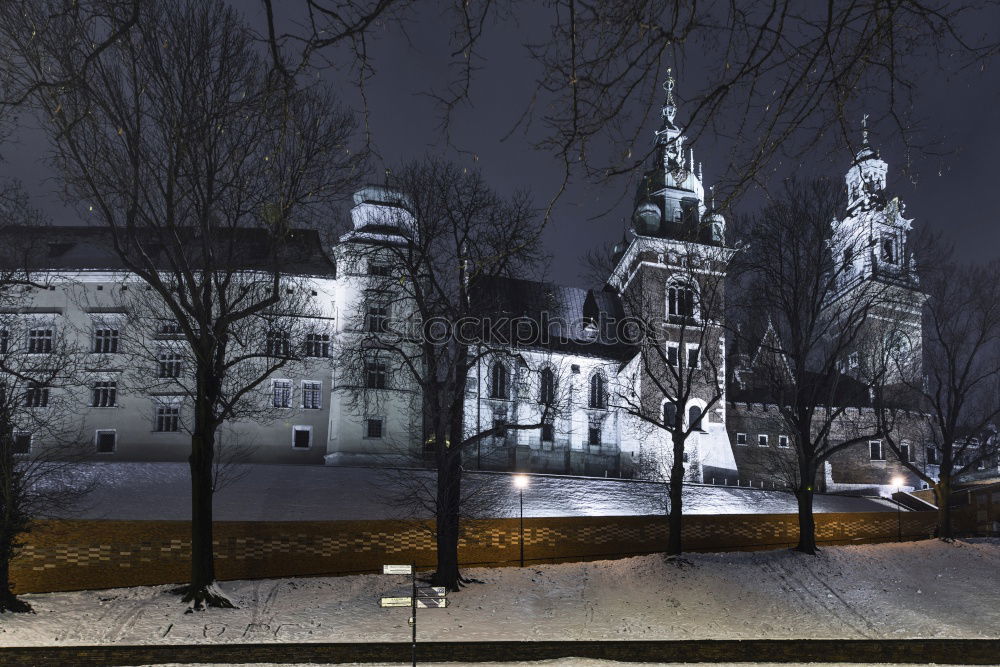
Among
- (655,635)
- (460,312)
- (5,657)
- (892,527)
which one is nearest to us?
(5,657)

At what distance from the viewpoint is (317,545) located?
86.3 ft

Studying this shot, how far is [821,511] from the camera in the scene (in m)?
38.9

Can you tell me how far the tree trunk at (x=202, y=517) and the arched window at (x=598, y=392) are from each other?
32066 mm

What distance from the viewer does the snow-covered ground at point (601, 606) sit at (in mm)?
19219

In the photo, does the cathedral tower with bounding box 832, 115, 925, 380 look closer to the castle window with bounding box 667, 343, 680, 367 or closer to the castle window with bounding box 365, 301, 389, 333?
the castle window with bounding box 667, 343, 680, 367

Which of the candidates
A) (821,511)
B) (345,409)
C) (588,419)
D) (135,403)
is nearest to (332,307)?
(345,409)

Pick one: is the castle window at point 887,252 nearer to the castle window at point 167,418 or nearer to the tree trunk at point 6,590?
the tree trunk at point 6,590

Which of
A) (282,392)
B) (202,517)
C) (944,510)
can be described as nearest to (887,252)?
(944,510)

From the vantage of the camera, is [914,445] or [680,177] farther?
[914,445]

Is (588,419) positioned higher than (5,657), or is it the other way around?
(588,419)

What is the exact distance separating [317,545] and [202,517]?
581cm

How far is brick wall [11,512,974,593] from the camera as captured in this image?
79.2ft

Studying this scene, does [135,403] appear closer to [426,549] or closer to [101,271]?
[101,271]

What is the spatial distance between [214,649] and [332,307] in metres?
28.4
